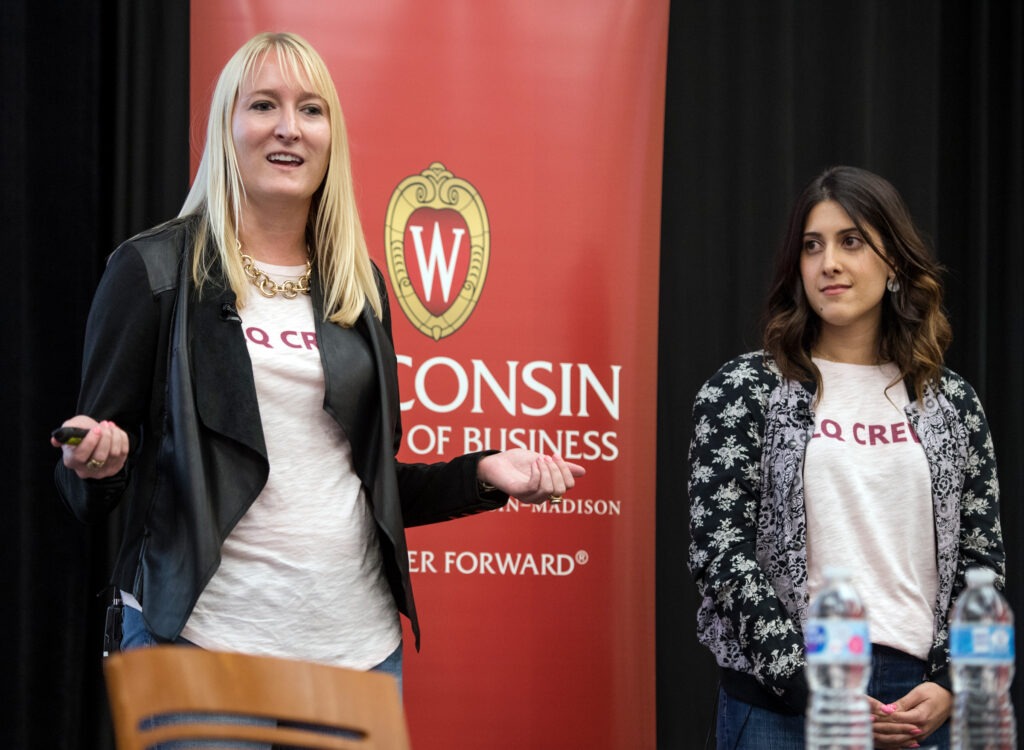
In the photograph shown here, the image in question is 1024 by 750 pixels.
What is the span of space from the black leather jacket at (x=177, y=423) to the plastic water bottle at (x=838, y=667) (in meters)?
0.85

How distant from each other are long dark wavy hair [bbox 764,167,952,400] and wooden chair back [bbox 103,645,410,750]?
4.45 feet

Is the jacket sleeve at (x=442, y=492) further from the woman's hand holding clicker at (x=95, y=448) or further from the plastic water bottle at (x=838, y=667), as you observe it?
the plastic water bottle at (x=838, y=667)

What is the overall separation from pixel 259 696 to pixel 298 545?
0.53m

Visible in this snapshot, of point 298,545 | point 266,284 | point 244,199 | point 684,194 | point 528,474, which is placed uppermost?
point 684,194

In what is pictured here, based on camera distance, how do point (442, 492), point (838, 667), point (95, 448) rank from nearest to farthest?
1. point (838, 667)
2. point (95, 448)
3. point (442, 492)

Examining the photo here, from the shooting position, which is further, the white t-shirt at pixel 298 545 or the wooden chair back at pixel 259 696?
the white t-shirt at pixel 298 545

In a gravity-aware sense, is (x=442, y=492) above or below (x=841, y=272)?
below

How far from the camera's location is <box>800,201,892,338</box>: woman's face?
2.49m

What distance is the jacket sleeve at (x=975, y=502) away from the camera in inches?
94.6

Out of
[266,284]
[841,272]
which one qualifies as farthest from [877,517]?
Result: [266,284]

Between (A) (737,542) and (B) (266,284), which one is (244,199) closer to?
(B) (266,284)

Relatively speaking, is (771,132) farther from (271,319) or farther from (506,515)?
(271,319)

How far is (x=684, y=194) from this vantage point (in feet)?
12.1

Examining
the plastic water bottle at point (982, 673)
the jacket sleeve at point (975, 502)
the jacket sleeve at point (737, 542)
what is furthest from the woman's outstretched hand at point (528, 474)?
the jacket sleeve at point (975, 502)
